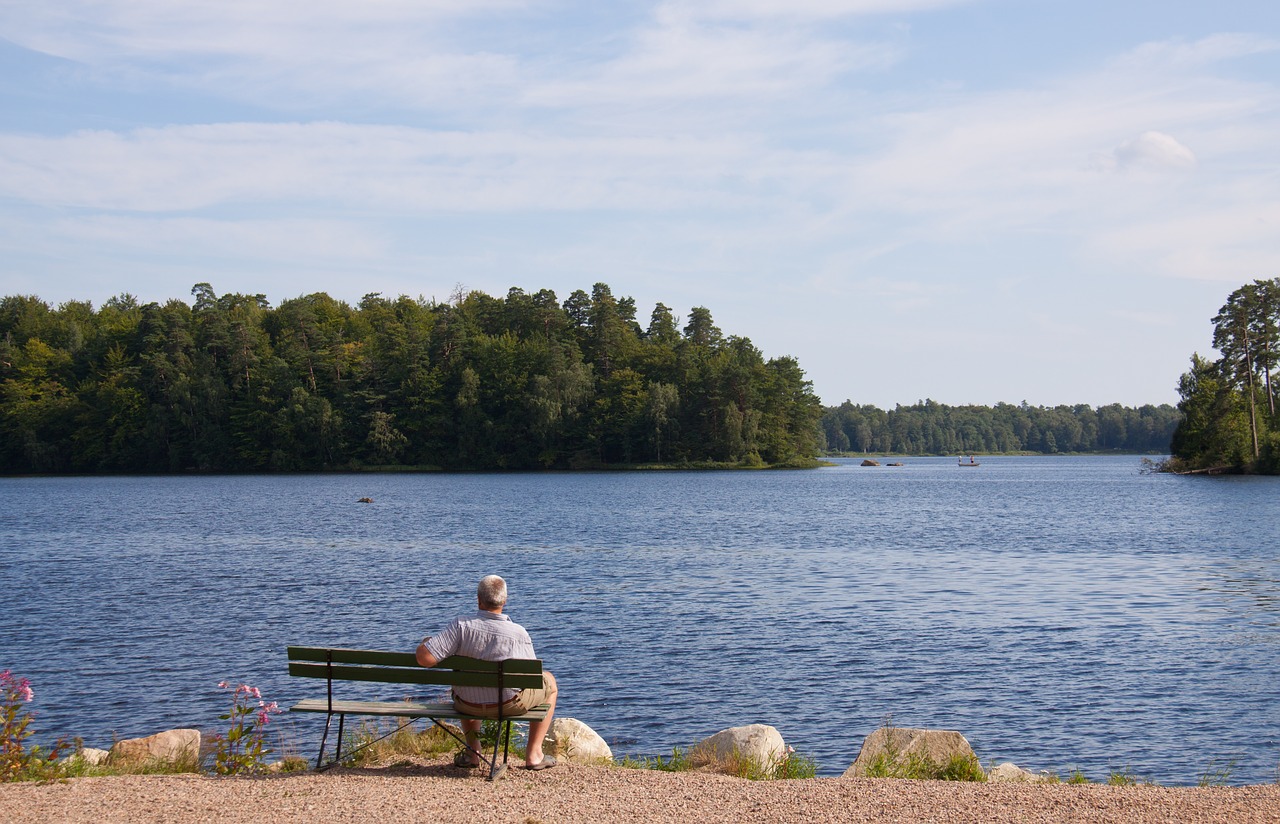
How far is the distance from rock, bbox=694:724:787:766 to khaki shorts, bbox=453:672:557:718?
7.49ft

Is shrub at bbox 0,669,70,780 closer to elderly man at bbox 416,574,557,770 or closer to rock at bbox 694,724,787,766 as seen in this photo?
elderly man at bbox 416,574,557,770

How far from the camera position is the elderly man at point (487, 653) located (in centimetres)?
983

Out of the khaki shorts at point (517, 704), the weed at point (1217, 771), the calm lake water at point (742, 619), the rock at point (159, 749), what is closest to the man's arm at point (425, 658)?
the khaki shorts at point (517, 704)

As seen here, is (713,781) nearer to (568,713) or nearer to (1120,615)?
(568,713)

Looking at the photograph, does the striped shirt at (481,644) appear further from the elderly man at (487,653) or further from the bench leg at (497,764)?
the bench leg at (497,764)

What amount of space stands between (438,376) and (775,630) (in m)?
111

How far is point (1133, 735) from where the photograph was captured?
1541 centimetres

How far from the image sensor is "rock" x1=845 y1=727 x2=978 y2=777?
36.3 feet

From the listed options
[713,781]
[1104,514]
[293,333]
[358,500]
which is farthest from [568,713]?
[293,333]

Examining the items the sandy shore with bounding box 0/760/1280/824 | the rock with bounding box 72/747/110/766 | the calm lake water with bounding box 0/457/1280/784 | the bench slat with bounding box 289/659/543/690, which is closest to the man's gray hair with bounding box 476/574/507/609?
the bench slat with bounding box 289/659/543/690

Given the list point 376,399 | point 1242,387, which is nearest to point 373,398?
point 376,399

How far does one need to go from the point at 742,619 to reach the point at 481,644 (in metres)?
15.5

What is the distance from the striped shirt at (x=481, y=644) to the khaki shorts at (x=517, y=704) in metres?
0.05

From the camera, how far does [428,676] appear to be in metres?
9.80
